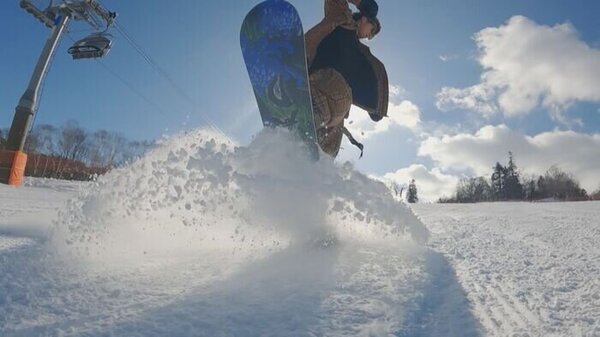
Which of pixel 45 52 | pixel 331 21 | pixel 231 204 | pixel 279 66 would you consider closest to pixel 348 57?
pixel 331 21

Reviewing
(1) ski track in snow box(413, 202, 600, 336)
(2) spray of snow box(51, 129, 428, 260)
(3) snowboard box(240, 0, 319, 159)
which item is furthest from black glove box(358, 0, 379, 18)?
(1) ski track in snow box(413, 202, 600, 336)

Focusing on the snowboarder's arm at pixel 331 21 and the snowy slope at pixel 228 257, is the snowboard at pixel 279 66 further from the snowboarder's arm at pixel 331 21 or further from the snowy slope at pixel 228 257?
the snowboarder's arm at pixel 331 21

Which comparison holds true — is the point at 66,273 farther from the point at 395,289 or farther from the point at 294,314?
the point at 395,289

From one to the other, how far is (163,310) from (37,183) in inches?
486

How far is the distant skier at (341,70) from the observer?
16.0ft

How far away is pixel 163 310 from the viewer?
1.77 metres

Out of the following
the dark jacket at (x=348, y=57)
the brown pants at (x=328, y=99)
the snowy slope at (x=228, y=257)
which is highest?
the dark jacket at (x=348, y=57)

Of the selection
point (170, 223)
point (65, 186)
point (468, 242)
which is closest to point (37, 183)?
point (65, 186)

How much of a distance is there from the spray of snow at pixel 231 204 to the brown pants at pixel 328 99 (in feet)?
3.91

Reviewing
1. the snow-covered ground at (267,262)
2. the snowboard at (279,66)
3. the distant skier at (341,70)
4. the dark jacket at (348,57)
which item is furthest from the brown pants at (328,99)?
the snow-covered ground at (267,262)

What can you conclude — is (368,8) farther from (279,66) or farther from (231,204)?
(231,204)

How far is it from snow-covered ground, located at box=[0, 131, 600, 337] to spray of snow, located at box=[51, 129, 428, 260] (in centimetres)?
1

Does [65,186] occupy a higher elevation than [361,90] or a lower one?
lower

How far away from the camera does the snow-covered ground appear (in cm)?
174
